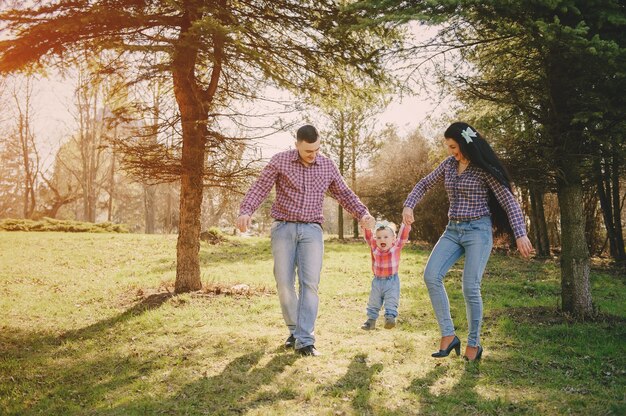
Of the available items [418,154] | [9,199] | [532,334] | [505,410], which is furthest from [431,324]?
[9,199]

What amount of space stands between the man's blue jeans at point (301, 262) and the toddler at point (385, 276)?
1.35 m

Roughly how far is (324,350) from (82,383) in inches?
90.0

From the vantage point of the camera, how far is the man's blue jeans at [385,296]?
6031 millimetres

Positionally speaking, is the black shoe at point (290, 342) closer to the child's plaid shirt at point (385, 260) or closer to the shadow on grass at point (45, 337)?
the child's plaid shirt at point (385, 260)

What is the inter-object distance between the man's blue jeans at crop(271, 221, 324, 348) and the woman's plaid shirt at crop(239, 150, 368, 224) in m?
0.11

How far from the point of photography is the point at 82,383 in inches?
172

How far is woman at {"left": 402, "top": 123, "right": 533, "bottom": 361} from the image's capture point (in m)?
4.18

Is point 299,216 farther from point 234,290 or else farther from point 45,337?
point 234,290

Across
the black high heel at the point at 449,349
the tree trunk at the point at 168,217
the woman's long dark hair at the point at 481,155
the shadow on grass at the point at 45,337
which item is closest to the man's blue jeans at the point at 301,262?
the black high heel at the point at 449,349

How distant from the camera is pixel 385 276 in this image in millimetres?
6105

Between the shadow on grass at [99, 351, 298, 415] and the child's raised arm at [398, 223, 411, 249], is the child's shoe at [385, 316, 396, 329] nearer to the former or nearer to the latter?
the child's raised arm at [398, 223, 411, 249]

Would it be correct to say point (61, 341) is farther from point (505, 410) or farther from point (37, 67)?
point (505, 410)

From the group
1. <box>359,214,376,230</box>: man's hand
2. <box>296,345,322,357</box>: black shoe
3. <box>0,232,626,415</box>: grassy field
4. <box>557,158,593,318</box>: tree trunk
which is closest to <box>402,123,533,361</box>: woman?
<box>0,232,626,415</box>: grassy field

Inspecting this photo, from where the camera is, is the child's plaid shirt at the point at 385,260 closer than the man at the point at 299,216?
No
